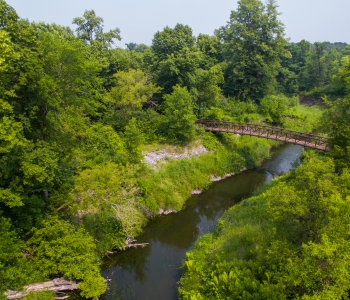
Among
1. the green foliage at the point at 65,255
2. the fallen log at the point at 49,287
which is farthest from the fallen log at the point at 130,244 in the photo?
the fallen log at the point at 49,287

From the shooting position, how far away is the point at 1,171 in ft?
45.8

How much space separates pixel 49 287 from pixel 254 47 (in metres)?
40.0

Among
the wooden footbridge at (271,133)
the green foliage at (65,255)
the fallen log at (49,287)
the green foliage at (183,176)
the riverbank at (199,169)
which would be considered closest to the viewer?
the fallen log at (49,287)

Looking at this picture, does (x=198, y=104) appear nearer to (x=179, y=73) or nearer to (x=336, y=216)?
(x=179, y=73)

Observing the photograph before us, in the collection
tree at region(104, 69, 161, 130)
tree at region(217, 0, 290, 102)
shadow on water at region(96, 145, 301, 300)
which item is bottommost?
shadow on water at region(96, 145, 301, 300)

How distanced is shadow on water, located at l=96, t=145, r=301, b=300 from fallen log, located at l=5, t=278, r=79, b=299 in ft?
6.31

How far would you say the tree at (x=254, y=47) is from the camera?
4184cm

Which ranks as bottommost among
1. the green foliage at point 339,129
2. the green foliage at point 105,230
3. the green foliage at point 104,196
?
the green foliage at point 105,230

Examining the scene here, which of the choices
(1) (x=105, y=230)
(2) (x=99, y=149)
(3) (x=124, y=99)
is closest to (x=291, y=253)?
(1) (x=105, y=230)

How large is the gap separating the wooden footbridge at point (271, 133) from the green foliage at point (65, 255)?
2047 centimetres

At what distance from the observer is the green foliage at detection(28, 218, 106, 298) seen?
14.9m

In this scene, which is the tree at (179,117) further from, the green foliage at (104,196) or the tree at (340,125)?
the tree at (340,125)

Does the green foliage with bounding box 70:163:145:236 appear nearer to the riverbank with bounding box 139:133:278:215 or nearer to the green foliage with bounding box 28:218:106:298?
the green foliage with bounding box 28:218:106:298

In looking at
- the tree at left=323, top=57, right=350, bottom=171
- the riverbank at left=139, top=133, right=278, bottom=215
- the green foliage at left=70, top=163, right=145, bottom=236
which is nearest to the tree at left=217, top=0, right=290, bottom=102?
the riverbank at left=139, top=133, right=278, bottom=215
